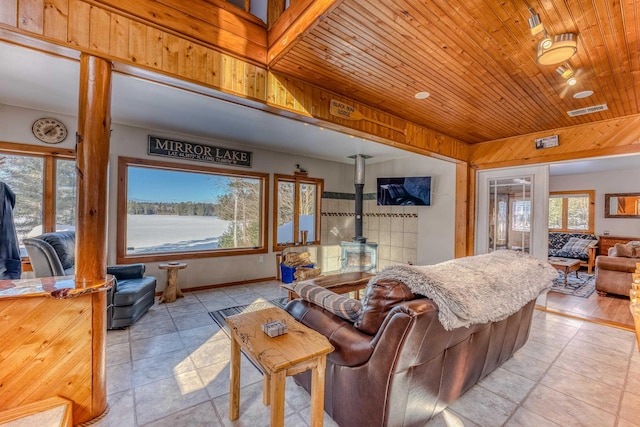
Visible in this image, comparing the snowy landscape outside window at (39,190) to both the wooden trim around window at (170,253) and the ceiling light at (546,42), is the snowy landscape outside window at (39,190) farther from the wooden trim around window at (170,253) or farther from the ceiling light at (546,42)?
the ceiling light at (546,42)

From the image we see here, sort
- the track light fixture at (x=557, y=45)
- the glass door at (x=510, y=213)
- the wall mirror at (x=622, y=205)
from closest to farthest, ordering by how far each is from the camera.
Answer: the track light fixture at (x=557, y=45) < the glass door at (x=510, y=213) < the wall mirror at (x=622, y=205)

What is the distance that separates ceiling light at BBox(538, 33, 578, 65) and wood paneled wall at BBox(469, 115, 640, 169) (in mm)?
2221

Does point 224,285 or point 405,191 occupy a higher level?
point 405,191

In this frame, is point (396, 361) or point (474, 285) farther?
point (474, 285)

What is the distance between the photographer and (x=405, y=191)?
546cm

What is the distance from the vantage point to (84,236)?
5.60ft

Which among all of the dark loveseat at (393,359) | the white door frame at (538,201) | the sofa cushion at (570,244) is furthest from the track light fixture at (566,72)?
the sofa cushion at (570,244)

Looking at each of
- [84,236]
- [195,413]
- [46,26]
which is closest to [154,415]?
[195,413]

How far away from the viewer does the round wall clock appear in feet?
11.2

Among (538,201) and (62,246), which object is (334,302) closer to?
(62,246)

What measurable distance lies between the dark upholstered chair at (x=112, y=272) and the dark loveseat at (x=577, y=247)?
26.4ft

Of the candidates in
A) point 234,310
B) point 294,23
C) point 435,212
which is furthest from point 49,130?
point 435,212

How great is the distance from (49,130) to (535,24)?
5018 millimetres

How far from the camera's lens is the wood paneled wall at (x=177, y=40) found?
1607 mm
